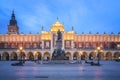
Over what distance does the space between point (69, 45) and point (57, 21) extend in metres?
13.7

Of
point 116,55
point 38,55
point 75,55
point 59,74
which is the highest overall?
point 38,55

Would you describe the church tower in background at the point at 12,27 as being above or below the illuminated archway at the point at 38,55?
above

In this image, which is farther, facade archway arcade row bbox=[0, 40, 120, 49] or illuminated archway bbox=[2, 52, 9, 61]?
facade archway arcade row bbox=[0, 40, 120, 49]

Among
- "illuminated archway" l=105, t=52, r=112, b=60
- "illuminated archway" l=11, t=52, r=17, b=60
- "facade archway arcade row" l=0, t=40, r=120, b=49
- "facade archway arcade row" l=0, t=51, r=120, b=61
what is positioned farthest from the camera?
"facade archway arcade row" l=0, t=40, r=120, b=49

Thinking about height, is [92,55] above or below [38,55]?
below

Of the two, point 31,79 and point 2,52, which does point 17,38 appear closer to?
point 2,52

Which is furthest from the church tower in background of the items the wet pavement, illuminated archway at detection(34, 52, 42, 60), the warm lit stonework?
the wet pavement

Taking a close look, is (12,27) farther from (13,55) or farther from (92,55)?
(92,55)

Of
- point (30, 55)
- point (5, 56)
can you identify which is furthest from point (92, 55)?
point (5, 56)

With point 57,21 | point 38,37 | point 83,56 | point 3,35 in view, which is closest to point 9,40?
point 3,35

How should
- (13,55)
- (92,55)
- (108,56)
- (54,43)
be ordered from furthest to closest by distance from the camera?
(54,43) < (13,55) < (92,55) < (108,56)

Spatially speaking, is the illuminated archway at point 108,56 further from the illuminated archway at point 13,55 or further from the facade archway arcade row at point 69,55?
the illuminated archway at point 13,55

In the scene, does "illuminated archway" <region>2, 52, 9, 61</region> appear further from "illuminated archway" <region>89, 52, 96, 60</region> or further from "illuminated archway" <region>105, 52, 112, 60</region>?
"illuminated archway" <region>105, 52, 112, 60</region>

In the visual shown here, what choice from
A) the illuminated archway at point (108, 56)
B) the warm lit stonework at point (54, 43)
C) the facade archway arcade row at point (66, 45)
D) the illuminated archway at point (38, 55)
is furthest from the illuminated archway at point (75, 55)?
the illuminated archway at point (38, 55)
